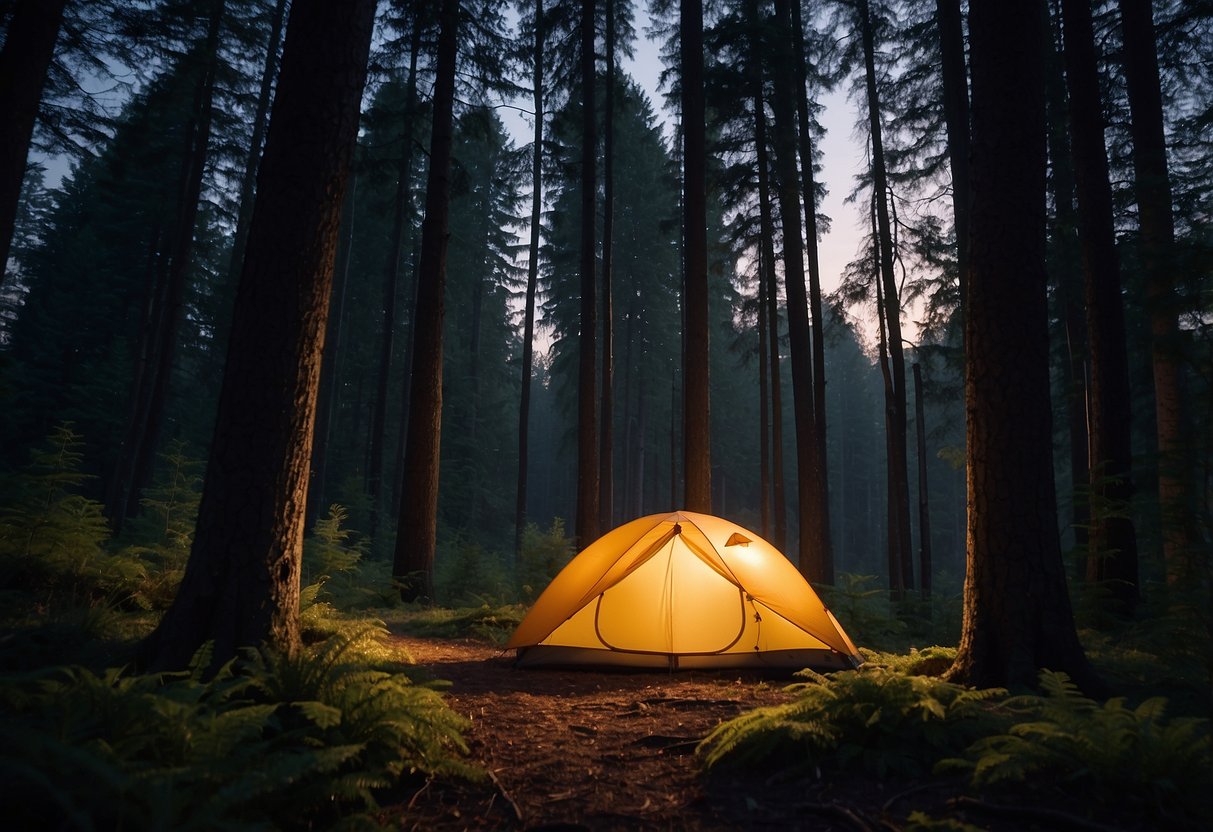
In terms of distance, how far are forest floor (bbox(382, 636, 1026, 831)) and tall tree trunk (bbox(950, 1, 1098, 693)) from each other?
175 centimetres

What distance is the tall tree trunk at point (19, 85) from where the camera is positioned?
26.8ft

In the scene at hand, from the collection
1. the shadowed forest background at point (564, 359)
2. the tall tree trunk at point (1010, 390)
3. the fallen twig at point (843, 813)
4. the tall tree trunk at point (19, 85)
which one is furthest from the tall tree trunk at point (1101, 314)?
the tall tree trunk at point (19, 85)

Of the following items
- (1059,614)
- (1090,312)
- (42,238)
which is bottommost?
(1059,614)

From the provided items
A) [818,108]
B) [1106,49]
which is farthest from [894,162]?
[1106,49]

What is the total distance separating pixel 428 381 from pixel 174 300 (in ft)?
27.7

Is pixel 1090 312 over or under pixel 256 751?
over

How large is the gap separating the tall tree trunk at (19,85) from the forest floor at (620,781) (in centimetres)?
863

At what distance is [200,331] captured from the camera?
25109 mm

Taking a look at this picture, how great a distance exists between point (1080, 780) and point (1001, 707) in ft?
2.93

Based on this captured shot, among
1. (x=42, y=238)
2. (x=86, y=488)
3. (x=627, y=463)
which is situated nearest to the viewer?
(x=86, y=488)

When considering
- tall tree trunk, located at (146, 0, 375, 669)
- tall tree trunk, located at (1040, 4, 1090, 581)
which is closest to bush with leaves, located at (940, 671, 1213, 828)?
tall tree trunk, located at (146, 0, 375, 669)

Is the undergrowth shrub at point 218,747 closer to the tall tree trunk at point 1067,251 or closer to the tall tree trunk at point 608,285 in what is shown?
the tall tree trunk at point 608,285

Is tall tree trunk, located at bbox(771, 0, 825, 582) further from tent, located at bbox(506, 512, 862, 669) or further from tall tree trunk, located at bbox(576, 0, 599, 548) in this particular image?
tent, located at bbox(506, 512, 862, 669)

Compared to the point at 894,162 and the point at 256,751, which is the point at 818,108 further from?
the point at 256,751
